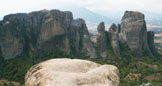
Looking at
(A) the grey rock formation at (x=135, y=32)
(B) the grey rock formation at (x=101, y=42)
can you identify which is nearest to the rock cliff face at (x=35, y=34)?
(B) the grey rock formation at (x=101, y=42)

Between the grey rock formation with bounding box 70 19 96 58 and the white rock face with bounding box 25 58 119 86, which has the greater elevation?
the white rock face with bounding box 25 58 119 86

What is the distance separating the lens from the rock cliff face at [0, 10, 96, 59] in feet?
164

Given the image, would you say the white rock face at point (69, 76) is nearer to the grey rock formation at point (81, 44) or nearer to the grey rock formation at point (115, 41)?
the grey rock formation at point (81, 44)

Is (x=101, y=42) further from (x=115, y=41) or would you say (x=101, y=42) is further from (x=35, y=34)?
(x=35, y=34)

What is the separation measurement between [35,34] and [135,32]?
1117 inches

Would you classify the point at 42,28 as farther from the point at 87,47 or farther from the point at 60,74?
the point at 60,74

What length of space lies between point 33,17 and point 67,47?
12.2 m

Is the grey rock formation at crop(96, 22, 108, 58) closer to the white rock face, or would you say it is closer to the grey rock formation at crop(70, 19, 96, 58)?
the grey rock formation at crop(70, 19, 96, 58)

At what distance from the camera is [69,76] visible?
848 cm

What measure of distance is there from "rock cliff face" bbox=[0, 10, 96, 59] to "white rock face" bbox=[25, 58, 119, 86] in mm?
42616

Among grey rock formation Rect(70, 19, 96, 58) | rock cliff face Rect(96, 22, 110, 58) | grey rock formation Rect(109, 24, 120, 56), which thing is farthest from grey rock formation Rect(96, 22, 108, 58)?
grey rock formation Rect(109, 24, 120, 56)

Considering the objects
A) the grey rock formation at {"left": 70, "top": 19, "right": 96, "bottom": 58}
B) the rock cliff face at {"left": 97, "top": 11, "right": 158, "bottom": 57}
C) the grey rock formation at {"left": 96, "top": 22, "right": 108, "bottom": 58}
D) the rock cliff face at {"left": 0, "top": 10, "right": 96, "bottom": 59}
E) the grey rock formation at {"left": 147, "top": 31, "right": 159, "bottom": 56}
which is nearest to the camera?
the rock cliff face at {"left": 0, "top": 10, "right": 96, "bottom": 59}

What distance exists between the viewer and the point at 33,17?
53.3 meters

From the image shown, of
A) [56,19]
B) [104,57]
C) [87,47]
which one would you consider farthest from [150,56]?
[56,19]
